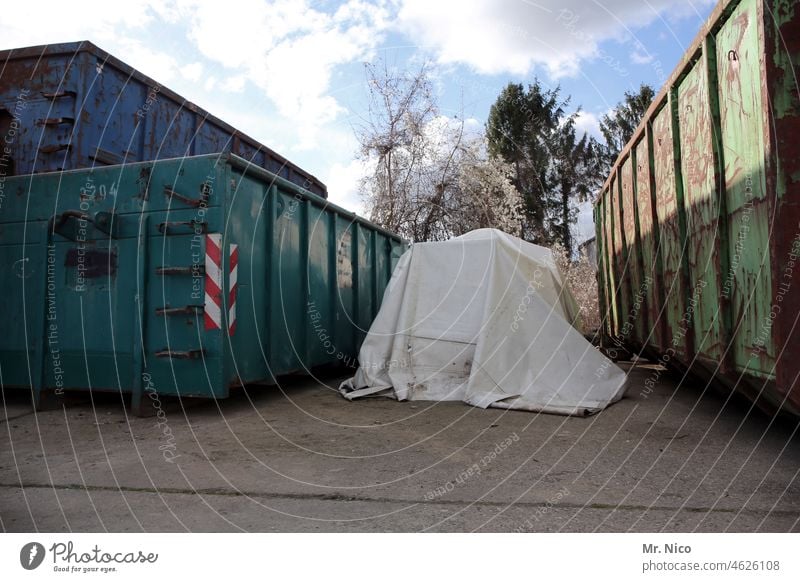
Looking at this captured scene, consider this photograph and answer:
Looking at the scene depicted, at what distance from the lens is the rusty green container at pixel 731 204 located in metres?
2.60

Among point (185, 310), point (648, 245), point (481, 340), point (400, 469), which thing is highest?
point (648, 245)

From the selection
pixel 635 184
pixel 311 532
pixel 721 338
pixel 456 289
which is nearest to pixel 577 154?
pixel 635 184

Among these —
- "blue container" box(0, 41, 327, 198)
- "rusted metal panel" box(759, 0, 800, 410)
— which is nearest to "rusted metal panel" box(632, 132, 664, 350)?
Result: "rusted metal panel" box(759, 0, 800, 410)

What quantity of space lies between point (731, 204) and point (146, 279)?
4.32 meters

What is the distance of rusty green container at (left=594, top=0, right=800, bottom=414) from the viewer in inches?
102

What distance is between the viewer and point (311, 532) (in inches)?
86.3

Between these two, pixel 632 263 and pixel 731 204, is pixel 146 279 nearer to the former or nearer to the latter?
pixel 731 204

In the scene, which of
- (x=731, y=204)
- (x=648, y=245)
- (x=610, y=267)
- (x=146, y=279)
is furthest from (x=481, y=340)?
(x=610, y=267)

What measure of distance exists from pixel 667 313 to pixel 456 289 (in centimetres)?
191

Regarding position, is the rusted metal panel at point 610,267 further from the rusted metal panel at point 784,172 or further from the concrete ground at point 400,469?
the rusted metal panel at point 784,172

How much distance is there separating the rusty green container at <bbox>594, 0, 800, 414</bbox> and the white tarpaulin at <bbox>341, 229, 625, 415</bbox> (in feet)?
2.91

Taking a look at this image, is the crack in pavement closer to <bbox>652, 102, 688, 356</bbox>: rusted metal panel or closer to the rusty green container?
the rusty green container

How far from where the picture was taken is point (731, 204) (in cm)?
321

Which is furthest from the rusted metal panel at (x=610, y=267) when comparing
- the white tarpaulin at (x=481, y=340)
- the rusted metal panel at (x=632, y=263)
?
the white tarpaulin at (x=481, y=340)
